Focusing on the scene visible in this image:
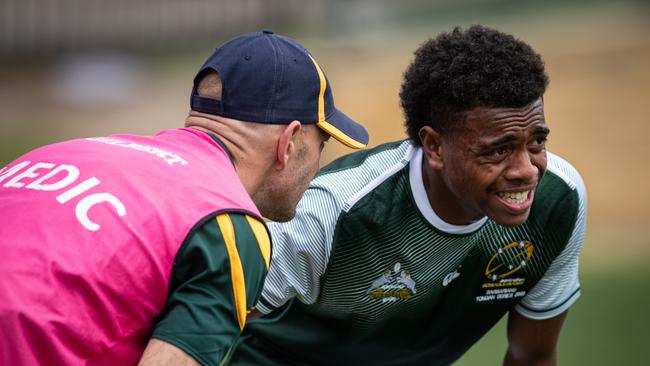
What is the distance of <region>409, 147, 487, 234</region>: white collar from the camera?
15.5ft

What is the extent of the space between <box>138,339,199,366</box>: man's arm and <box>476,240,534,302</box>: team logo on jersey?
2155 mm

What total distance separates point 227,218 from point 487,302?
2.16m

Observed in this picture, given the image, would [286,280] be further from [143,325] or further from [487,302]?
[143,325]

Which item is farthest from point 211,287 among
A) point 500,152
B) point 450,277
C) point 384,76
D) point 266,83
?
point 384,76

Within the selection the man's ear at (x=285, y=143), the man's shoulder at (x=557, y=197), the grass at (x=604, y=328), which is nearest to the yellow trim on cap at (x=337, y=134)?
the man's ear at (x=285, y=143)

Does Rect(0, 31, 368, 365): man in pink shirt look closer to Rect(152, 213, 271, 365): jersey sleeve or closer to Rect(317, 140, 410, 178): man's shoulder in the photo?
Rect(152, 213, 271, 365): jersey sleeve

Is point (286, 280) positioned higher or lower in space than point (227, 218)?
lower

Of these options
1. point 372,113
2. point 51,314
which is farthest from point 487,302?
point 372,113

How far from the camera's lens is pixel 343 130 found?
423 centimetres

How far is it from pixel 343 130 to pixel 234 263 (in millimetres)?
1138

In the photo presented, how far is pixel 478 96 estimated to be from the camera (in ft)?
14.3

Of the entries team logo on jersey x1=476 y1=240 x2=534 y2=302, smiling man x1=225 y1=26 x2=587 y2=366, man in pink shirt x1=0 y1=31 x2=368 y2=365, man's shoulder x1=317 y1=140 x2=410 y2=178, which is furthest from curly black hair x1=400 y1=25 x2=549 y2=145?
man in pink shirt x1=0 y1=31 x2=368 y2=365

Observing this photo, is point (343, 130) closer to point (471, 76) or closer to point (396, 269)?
point (471, 76)

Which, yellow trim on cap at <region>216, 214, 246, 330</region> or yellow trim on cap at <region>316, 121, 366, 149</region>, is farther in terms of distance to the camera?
yellow trim on cap at <region>316, 121, 366, 149</region>
